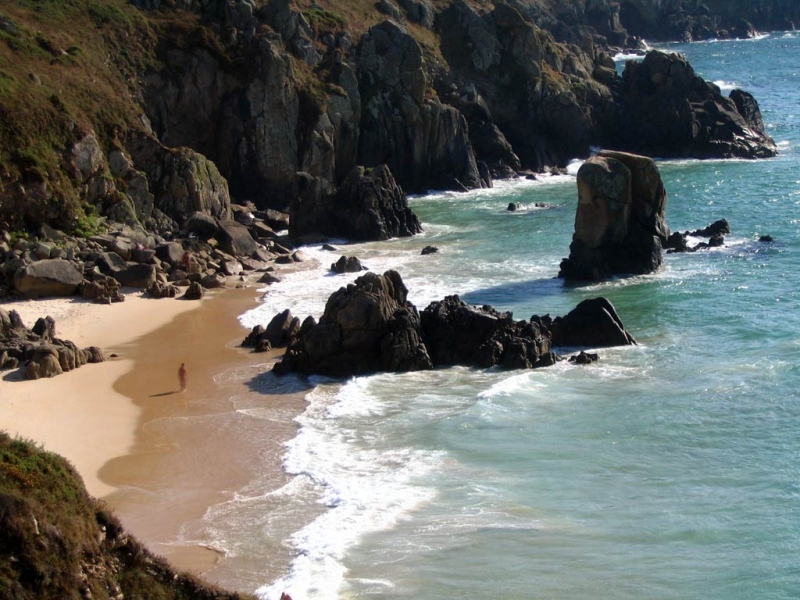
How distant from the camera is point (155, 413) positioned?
2962 cm

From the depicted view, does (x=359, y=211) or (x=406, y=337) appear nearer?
(x=406, y=337)

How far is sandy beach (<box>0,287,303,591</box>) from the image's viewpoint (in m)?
23.2

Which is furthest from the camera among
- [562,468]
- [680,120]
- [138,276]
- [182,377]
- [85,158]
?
[680,120]

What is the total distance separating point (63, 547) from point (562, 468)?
599 inches

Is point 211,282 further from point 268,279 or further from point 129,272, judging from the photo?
point 129,272

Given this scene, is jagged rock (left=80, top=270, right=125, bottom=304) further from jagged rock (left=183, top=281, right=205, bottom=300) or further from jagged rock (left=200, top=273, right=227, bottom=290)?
jagged rock (left=200, top=273, right=227, bottom=290)

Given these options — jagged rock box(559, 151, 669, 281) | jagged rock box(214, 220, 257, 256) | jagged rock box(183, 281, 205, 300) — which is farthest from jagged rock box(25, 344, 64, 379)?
jagged rock box(559, 151, 669, 281)

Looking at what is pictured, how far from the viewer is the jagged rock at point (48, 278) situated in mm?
41562

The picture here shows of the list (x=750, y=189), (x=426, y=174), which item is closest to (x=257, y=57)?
(x=426, y=174)

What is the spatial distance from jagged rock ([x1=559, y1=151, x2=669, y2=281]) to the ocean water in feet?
4.48

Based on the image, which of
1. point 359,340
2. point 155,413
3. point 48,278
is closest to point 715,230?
point 359,340

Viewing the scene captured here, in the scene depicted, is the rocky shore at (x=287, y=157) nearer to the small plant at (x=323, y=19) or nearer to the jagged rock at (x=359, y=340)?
the jagged rock at (x=359, y=340)

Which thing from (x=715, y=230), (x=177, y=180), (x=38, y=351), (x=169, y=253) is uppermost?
(x=177, y=180)

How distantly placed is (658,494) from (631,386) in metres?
8.22
